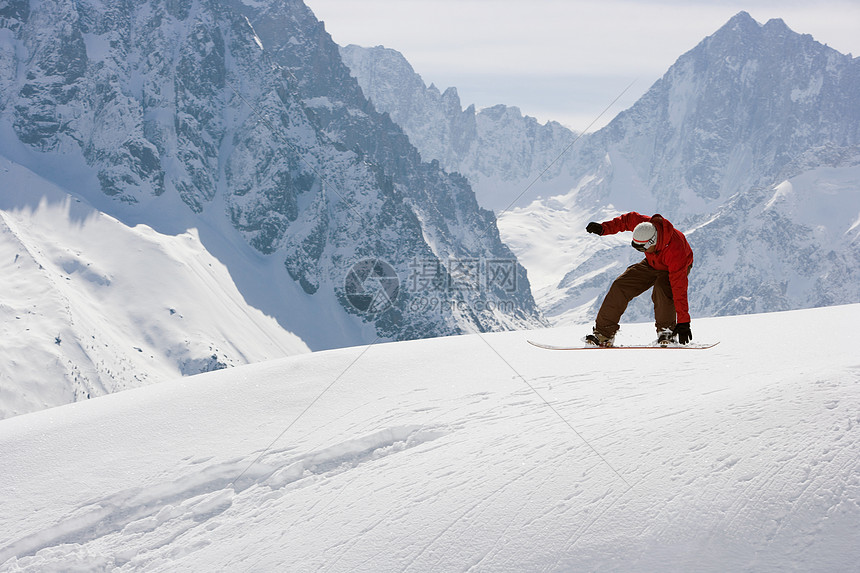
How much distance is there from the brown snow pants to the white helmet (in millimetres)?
521

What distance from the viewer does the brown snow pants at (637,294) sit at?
33.0ft

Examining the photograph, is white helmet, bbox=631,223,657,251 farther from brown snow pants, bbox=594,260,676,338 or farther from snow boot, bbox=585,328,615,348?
snow boot, bbox=585,328,615,348

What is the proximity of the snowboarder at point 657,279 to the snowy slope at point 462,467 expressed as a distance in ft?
2.43

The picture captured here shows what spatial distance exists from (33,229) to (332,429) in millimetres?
189803

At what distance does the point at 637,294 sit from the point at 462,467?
527 centimetres

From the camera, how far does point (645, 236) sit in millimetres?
9523

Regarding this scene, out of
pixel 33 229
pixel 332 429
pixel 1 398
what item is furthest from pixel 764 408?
pixel 33 229

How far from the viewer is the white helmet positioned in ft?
31.2

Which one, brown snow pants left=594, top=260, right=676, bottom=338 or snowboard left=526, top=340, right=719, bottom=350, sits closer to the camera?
snowboard left=526, top=340, right=719, bottom=350

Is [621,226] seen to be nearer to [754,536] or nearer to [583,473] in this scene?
[583,473]

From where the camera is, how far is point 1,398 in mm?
113875

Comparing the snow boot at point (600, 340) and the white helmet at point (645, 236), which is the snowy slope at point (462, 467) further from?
the white helmet at point (645, 236)

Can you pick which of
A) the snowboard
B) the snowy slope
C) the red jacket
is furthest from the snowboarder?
the snowy slope

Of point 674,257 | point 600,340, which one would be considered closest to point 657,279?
point 674,257
